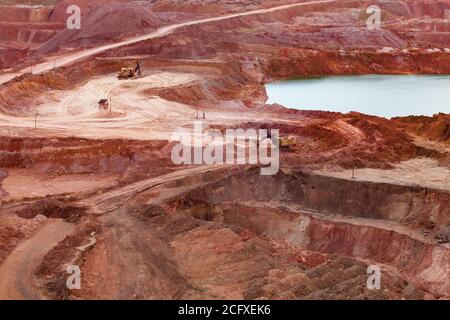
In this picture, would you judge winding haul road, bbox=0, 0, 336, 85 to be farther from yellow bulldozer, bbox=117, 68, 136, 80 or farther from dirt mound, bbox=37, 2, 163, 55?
yellow bulldozer, bbox=117, 68, 136, 80

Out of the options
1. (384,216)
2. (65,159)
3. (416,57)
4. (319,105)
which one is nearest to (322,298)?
(384,216)

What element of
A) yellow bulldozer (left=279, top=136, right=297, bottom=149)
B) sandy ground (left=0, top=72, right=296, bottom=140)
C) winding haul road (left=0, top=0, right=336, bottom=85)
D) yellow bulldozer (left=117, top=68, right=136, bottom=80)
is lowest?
yellow bulldozer (left=279, top=136, right=297, bottom=149)

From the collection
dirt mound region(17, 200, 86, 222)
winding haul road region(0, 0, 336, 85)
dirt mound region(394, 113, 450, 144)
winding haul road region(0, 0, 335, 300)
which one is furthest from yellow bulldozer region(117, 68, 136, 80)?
dirt mound region(17, 200, 86, 222)

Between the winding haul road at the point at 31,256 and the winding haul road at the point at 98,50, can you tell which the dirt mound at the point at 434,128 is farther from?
the winding haul road at the point at 98,50

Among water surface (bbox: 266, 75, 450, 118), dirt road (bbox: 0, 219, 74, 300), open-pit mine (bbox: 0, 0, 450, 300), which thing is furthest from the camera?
water surface (bbox: 266, 75, 450, 118)

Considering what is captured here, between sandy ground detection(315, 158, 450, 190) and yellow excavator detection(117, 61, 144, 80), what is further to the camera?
→ yellow excavator detection(117, 61, 144, 80)

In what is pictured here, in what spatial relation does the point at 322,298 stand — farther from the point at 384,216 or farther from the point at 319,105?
the point at 319,105
